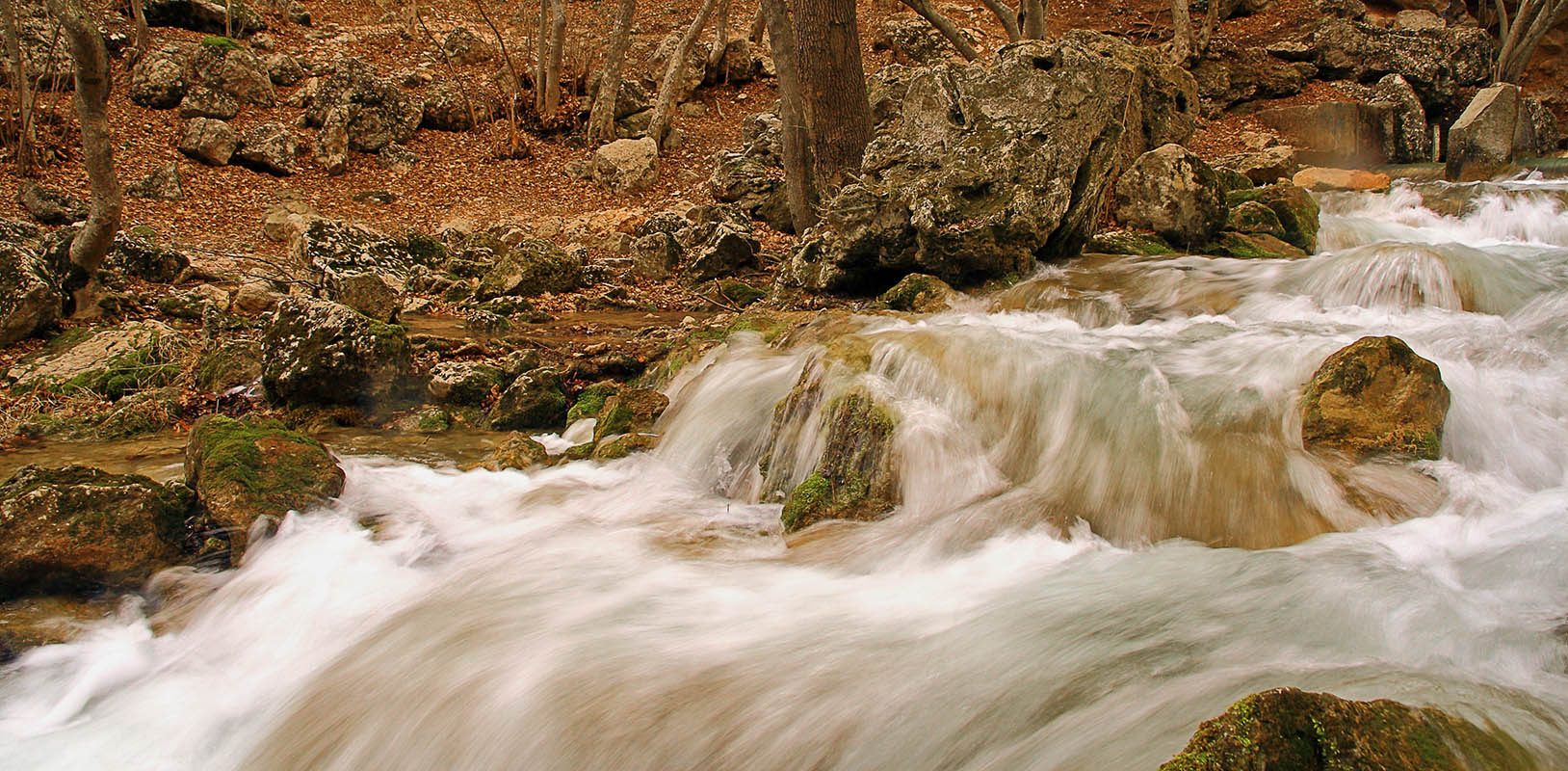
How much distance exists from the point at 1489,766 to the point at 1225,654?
2.62ft

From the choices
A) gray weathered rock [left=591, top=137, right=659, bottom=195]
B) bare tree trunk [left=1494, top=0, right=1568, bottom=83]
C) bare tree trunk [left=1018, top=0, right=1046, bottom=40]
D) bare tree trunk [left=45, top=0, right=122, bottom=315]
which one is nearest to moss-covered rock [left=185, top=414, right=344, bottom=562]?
bare tree trunk [left=45, top=0, right=122, bottom=315]

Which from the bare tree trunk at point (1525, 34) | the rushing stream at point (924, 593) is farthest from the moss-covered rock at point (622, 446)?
the bare tree trunk at point (1525, 34)

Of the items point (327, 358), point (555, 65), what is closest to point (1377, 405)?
point (327, 358)

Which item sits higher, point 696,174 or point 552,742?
point 696,174

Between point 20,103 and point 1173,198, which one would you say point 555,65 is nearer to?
point 20,103

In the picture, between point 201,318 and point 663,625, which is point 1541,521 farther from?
point 201,318

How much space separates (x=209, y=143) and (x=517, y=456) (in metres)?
12.4

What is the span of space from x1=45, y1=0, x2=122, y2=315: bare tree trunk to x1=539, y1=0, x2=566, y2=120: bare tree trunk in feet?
28.7

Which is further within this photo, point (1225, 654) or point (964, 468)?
point (964, 468)

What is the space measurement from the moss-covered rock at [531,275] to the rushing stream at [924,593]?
14.8 feet

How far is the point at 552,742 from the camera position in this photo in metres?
2.86

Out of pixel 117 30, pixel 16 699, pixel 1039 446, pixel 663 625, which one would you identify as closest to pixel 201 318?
pixel 16 699

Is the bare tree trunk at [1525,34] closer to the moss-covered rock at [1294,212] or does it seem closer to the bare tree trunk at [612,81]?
the moss-covered rock at [1294,212]

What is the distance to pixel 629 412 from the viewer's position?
239 inches
